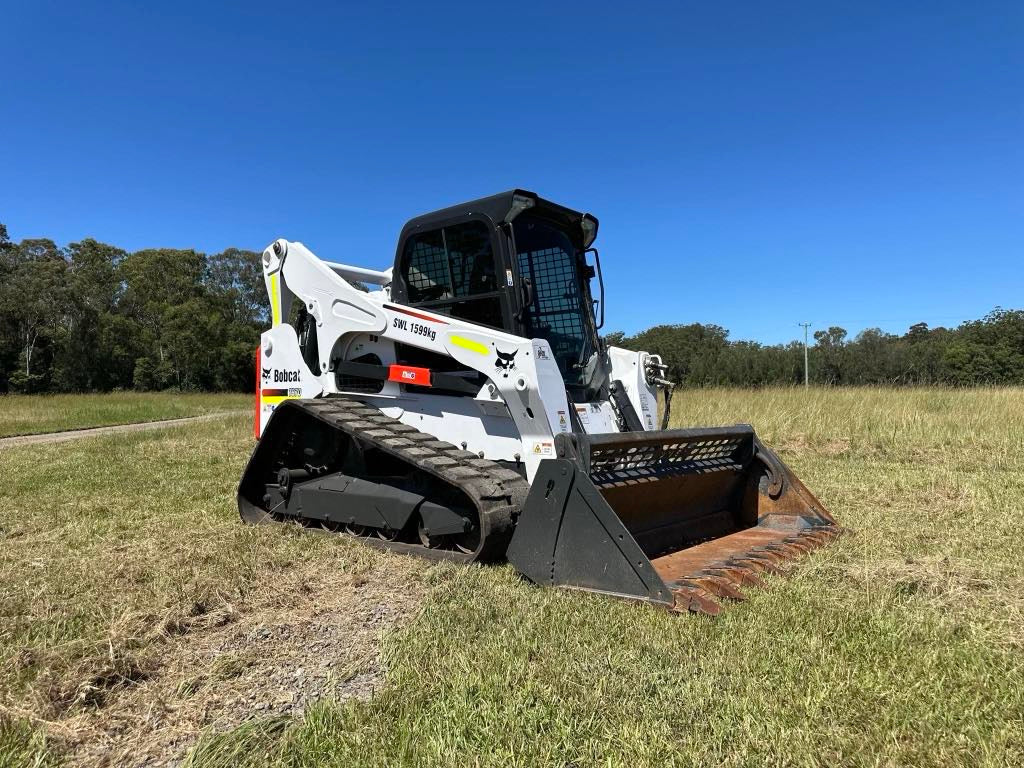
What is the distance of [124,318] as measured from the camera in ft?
166

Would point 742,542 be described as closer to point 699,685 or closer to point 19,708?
point 699,685

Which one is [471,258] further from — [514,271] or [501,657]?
[501,657]

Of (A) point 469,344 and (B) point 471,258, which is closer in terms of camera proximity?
(A) point 469,344

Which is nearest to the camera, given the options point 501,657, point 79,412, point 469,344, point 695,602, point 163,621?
point 501,657

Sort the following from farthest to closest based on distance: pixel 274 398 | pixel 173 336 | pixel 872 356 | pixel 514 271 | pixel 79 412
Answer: pixel 173 336 < pixel 872 356 < pixel 79 412 < pixel 274 398 < pixel 514 271

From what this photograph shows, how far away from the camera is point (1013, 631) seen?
3062 mm

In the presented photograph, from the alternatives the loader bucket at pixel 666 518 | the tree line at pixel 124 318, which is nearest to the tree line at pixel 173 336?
the tree line at pixel 124 318

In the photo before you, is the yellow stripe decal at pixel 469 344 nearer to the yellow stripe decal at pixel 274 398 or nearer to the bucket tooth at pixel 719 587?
the bucket tooth at pixel 719 587

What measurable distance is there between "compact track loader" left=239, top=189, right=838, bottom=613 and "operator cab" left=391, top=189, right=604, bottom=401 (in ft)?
0.05

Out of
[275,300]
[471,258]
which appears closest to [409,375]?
[471,258]

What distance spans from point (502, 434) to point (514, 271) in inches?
48.8

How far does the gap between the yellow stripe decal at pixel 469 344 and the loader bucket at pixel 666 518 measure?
1.00m

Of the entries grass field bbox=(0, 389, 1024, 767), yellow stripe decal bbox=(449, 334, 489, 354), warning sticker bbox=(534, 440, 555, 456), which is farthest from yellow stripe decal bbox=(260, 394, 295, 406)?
warning sticker bbox=(534, 440, 555, 456)

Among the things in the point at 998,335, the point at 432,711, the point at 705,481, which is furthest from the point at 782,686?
the point at 998,335
